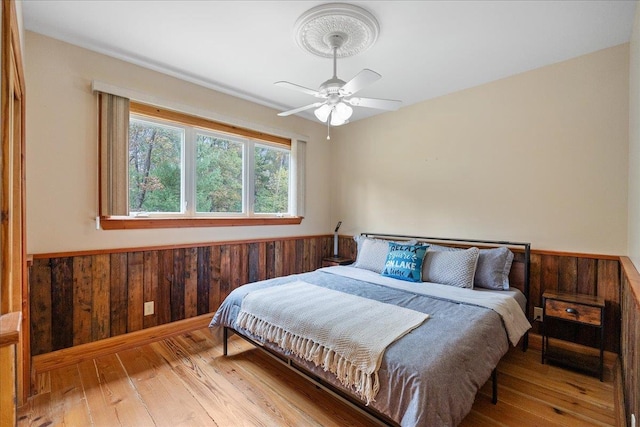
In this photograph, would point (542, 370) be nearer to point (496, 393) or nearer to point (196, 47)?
point (496, 393)

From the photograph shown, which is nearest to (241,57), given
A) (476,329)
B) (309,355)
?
(309,355)

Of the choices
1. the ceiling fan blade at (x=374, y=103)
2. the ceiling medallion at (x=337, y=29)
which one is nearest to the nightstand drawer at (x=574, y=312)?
the ceiling fan blade at (x=374, y=103)

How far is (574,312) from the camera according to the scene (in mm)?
2176

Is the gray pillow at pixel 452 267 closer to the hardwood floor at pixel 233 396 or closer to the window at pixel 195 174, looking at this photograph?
the hardwood floor at pixel 233 396

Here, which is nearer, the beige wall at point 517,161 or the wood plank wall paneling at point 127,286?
the wood plank wall paneling at point 127,286

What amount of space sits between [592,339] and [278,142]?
357 cm

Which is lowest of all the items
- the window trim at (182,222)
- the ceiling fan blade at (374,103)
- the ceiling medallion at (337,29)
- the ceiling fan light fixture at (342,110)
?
the window trim at (182,222)

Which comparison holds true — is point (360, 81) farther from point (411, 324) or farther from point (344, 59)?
point (411, 324)

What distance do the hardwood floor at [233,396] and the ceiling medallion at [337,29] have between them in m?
2.44

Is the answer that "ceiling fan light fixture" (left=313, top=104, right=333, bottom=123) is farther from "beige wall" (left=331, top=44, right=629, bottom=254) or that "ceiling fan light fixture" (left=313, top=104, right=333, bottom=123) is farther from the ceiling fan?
"beige wall" (left=331, top=44, right=629, bottom=254)

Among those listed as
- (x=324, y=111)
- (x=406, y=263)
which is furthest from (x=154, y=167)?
(x=406, y=263)

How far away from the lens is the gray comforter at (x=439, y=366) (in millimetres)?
1247

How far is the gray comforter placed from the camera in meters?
1.25

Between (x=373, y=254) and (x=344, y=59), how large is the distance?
193 cm
